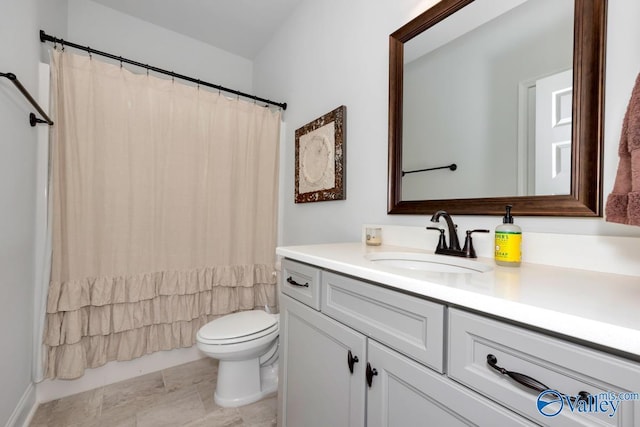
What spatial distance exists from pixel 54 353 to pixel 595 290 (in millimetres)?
2336

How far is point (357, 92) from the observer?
5.04ft

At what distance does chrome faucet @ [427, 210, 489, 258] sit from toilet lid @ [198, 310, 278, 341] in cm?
106

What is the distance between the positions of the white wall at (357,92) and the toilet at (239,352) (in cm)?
66

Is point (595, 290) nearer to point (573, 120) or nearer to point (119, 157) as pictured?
point (573, 120)

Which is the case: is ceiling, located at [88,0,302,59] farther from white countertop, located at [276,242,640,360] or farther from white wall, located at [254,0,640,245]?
white countertop, located at [276,242,640,360]

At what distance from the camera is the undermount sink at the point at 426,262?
0.96 meters

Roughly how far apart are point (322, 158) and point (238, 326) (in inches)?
44.2

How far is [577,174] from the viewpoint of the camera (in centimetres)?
80

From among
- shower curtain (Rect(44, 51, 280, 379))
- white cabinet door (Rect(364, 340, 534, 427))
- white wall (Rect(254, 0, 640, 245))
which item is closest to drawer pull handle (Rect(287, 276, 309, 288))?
white cabinet door (Rect(364, 340, 534, 427))

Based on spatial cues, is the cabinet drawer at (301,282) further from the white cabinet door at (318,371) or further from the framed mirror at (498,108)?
the framed mirror at (498,108)

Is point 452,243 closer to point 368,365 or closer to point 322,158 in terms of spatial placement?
point 368,365

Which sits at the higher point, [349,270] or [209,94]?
[209,94]

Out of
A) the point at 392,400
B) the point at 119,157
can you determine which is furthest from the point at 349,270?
the point at 119,157

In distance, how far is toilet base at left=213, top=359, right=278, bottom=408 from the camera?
60.7 inches
